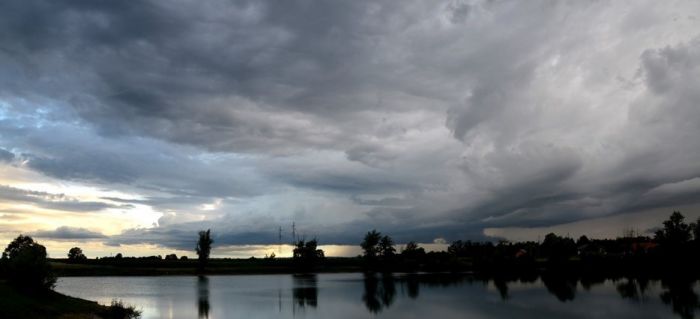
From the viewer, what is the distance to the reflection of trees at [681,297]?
201ft

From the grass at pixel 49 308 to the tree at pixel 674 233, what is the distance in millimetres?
134318

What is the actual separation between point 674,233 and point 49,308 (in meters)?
147

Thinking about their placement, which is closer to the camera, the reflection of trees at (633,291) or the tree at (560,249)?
the reflection of trees at (633,291)

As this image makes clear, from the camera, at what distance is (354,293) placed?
307ft

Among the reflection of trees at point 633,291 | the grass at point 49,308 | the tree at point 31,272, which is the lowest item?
the reflection of trees at point 633,291

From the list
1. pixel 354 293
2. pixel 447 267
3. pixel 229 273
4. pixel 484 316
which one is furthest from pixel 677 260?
pixel 229 273

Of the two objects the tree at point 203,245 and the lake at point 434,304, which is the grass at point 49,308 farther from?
the tree at point 203,245

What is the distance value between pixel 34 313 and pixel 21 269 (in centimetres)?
1326

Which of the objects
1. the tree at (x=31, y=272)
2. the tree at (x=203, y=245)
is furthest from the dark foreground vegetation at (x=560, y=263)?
the tree at (x=31, y=272)

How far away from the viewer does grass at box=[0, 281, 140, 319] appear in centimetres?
4281

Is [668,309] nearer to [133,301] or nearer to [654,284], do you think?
[654,284]

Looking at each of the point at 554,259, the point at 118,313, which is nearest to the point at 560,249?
the point at 554,259

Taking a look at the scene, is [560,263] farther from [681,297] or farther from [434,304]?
[434,304]

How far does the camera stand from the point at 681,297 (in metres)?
76.4
